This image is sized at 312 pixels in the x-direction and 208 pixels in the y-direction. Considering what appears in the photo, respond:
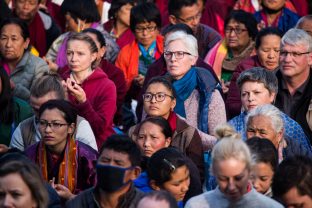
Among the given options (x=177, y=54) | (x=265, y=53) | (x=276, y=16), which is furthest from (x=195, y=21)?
(x=177, y=54)

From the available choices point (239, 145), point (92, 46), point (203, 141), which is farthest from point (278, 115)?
point (92, 46)

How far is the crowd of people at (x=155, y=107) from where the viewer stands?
8453 mm

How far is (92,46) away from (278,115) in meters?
2.48

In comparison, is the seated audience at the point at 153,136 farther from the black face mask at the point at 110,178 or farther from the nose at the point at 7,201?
the nose at the point at 7,201

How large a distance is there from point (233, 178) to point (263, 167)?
0.86 metres

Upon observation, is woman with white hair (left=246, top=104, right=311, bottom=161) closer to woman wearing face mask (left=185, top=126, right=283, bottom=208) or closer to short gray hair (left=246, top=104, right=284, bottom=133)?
short gray hair (left=246, top=104, right=284, bottom=133)

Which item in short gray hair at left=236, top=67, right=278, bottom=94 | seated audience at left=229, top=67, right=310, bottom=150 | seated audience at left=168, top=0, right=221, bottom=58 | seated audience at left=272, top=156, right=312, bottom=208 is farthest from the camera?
seated audience at left=168, top=0, right=221, bottom=58

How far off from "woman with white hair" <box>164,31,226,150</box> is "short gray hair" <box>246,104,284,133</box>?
4.09ft

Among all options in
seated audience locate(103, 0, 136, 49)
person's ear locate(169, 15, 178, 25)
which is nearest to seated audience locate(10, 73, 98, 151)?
person's ear locate(169, 15, 178, 25)

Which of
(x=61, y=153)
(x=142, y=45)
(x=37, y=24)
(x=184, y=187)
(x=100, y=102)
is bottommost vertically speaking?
(x=184, y=187)

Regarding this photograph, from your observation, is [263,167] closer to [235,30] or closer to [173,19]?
[235,30]

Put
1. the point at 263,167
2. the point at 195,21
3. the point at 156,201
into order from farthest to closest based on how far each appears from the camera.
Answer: the point at 195,21
the point at 263,167
the point at 156,201

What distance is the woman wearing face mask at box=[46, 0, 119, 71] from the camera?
1373cm

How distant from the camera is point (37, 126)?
10.6 meters
